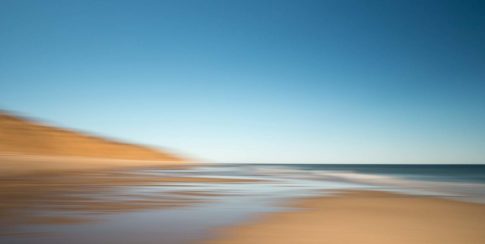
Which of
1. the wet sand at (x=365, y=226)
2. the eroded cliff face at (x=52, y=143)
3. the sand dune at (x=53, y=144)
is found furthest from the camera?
the eroded cliff face at (x=52, y=143)

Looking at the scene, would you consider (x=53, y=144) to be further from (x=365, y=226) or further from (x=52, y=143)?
(x=365, y=226)

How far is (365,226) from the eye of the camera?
535cm

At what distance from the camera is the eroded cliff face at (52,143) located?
211 feet

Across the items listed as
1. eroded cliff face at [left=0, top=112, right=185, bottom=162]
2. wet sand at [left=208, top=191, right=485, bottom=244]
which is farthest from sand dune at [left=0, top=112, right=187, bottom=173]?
wet sand at [left=208, top=191, right=485, bottom=244]

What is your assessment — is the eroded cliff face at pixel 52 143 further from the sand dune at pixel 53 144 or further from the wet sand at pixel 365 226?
the wet sand at pixel 365 226

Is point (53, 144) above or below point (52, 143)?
below

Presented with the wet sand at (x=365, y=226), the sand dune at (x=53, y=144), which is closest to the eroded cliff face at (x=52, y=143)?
the sand dune at (x=53, y=144)

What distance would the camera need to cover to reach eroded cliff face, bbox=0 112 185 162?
64.2 m

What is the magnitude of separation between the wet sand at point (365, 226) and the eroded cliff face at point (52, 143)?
2264 inches

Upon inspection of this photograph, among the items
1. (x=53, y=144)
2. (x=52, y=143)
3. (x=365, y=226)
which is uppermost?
(x=52, y=143)

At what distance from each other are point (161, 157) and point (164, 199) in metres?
116

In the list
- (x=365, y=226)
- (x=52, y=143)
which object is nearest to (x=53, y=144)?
(x=52, y=143)

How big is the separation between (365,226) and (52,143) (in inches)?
3344

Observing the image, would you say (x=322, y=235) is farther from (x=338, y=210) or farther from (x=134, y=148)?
(x=134, y=148)
